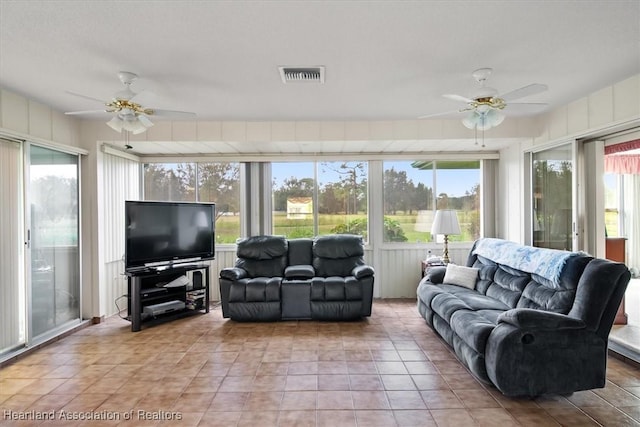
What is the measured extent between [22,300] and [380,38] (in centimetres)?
402

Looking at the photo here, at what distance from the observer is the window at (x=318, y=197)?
568 centimetres

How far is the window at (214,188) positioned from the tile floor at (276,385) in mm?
1978

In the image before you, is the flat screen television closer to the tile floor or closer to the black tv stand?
the black tv stand

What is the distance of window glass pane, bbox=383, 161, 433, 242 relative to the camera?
5.68 meters

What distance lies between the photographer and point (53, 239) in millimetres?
3986

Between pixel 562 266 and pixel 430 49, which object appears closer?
pixel 430 49

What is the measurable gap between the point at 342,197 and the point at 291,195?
0.80 meters

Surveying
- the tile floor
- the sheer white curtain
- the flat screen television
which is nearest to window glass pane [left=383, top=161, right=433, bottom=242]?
the tile floor

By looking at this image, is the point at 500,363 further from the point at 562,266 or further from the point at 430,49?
the point at 430,49

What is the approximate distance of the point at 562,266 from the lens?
2832 millimetres

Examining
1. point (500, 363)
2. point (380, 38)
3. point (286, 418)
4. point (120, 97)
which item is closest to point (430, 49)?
point (380, 38)

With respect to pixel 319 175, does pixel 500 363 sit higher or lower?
lower

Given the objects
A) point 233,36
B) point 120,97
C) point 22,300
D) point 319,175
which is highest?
point 233,36

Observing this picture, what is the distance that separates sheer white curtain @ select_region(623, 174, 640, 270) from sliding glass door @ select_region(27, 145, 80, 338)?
Result: 8629 millimetres
